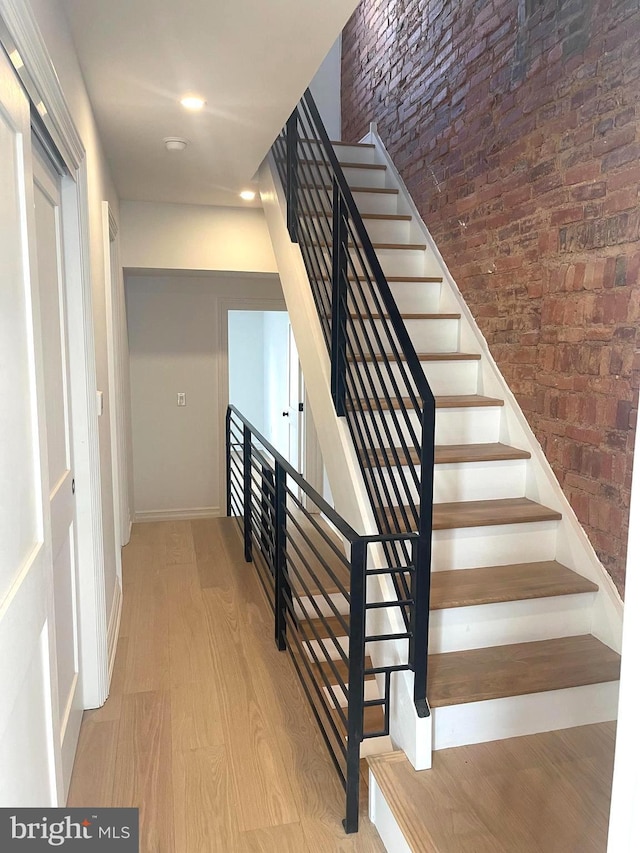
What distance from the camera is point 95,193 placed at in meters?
2.66

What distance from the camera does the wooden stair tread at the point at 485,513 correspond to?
7.89ft

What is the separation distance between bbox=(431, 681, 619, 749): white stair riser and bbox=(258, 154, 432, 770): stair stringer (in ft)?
0.34

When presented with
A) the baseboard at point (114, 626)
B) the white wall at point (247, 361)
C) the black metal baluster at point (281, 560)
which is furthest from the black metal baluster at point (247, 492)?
the white wall at point (247, 361)

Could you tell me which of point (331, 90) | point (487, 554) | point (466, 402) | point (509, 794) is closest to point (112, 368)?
point (466, 402)

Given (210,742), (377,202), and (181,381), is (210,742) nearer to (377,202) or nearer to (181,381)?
(377,202)

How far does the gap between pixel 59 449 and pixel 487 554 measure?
169cm

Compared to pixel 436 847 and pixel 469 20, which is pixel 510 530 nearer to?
pixel 436 847

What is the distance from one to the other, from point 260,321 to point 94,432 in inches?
249

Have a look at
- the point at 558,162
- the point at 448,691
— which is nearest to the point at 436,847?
the point at 448,691

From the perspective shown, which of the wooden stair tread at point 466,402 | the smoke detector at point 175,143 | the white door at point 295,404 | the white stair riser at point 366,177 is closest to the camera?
the wooden stair tread at point 466,402

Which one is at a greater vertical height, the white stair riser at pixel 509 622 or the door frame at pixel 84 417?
the door frame at pixel 84 417

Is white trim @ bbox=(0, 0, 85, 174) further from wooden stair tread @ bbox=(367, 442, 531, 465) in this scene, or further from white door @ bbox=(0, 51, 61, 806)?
wooden stair tread @ bbox=(367, 442, 531, 465)

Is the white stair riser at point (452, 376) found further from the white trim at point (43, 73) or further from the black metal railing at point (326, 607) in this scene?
the white trim at point (43, 73)

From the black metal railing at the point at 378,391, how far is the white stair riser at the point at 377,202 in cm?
25
